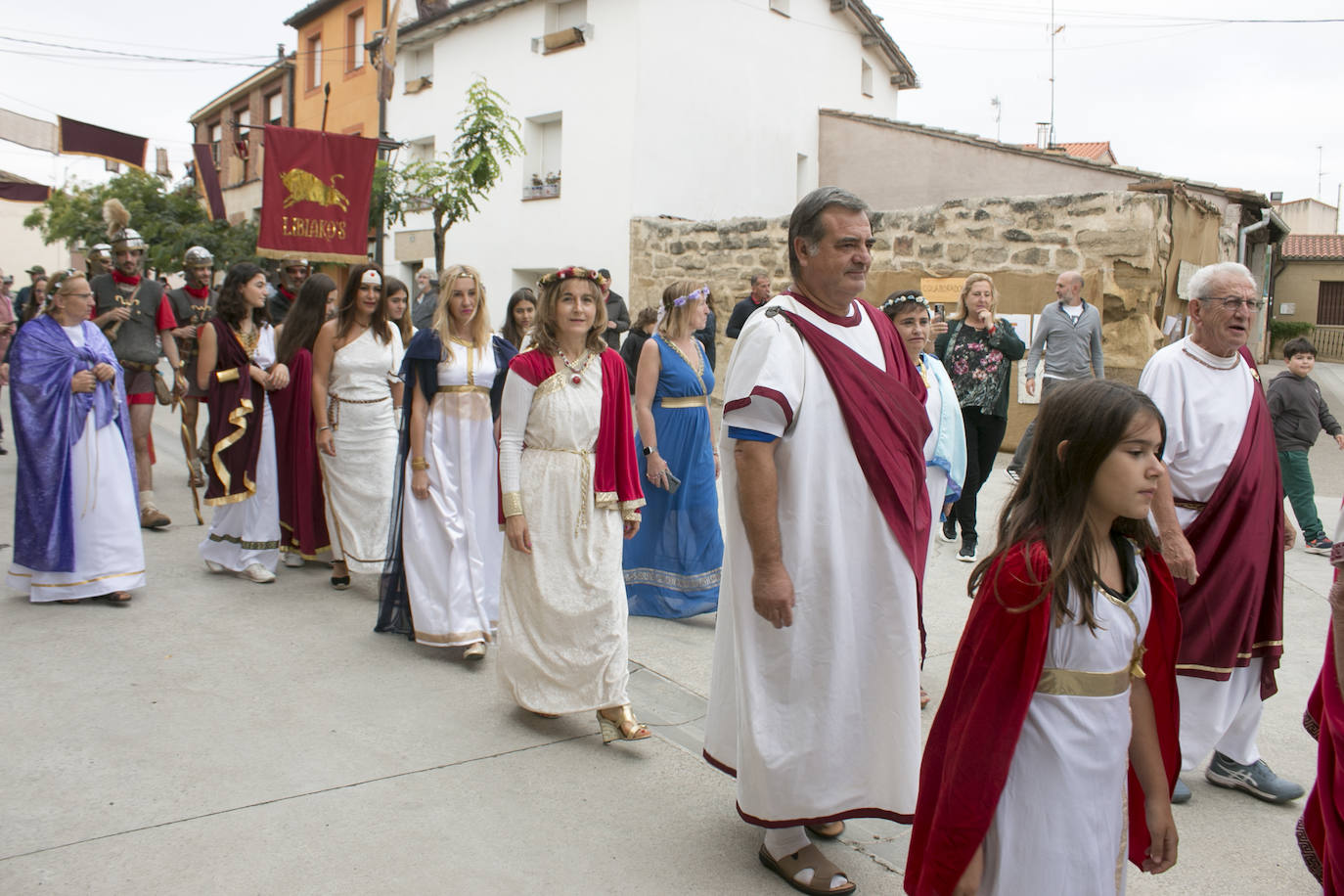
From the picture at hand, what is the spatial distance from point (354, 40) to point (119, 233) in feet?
60.7

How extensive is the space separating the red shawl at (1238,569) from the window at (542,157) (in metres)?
15.9

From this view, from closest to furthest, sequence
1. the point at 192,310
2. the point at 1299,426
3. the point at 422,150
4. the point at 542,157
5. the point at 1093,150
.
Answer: the point at 1299,426 → the point at 192,310 → the point at 542,157 → the point at 422,150 → the point at 1093,150

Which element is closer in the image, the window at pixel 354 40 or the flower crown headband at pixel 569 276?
the flower crown headband at pixel 569 276

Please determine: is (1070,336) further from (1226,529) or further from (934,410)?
(1226,529)

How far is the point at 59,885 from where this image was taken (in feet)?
9.24

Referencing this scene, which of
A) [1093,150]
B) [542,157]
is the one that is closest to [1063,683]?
[542,157]

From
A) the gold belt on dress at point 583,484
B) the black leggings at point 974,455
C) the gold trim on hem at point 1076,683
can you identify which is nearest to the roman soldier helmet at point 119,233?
the gold belt on dress at point 583,484

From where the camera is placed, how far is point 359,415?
5.96m

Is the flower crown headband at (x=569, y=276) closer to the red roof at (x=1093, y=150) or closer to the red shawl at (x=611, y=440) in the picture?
the red shawl at (x=611, y=440)

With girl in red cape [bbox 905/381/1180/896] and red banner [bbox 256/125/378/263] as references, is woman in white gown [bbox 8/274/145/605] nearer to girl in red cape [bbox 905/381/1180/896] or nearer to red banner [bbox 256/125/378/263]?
red banner [bbox 256/125/378/263]

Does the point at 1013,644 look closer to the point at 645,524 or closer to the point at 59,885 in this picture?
the point at 59,885

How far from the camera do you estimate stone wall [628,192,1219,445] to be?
392 inches

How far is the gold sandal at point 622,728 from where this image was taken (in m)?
3.91

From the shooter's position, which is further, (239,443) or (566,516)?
(239,443)
